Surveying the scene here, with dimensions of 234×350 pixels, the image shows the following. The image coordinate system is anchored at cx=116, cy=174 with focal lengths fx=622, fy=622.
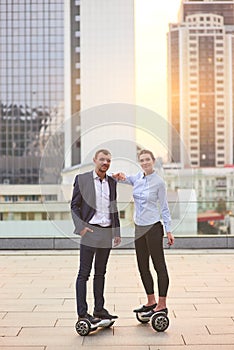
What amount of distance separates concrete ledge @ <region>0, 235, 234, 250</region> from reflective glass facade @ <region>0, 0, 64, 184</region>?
7768 cm

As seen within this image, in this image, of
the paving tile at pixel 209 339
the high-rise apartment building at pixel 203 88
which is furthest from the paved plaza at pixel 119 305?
the high-rise apartment building at pixel 203 88

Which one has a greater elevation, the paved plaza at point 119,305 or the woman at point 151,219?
the woman at point 151,219

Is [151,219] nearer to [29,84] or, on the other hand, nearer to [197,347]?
[197,347]

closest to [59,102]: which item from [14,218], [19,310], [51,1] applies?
[51,1]

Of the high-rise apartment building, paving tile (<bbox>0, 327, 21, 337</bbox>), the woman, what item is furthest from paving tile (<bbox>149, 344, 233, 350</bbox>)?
the high-rise apartment building

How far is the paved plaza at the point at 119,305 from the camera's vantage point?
15.1 feet

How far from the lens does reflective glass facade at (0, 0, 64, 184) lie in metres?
91.1

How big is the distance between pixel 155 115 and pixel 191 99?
10597 centimetres

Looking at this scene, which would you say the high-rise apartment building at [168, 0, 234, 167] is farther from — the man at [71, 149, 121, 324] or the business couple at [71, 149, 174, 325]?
the man at [71, 149, 121, 324]

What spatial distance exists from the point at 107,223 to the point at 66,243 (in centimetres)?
655

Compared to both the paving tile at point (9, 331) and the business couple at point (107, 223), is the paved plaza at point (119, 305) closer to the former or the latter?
the paving tile at point (9, 331)

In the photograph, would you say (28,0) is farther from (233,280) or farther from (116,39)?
(233,280)

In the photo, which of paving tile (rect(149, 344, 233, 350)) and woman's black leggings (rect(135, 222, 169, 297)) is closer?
paving tile (rect(149, 344, 233, 350))

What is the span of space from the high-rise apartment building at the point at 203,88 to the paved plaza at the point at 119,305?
10003 centimetres
